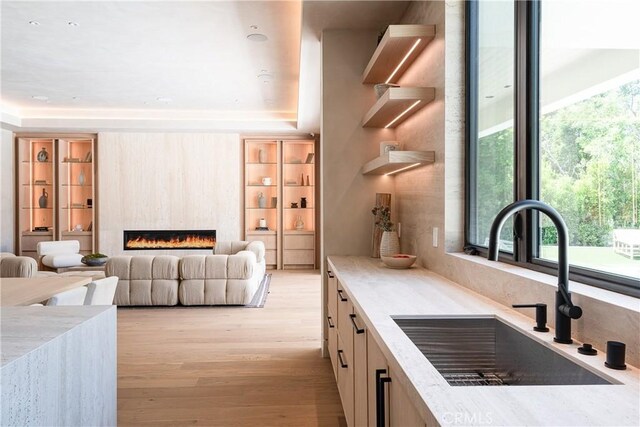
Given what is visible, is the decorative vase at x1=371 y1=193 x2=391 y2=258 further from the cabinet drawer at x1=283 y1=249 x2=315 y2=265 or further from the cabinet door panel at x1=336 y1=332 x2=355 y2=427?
the cabinet drawer at x1=283 y1=249 x2=315 y2=265

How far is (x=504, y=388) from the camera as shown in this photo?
85 cm

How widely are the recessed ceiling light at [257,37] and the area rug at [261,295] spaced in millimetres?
3082

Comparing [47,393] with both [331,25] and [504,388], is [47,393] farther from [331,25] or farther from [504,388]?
[331,25]

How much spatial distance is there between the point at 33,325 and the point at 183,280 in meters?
3.61

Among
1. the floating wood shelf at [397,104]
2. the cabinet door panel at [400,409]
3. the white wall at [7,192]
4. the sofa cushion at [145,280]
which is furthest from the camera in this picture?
the white wall at [7,192]

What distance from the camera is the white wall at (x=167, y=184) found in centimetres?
791

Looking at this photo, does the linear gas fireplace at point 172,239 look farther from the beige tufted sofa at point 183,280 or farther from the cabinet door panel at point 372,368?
the cabinet door panel at point 372,368

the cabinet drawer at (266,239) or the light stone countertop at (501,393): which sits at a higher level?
the light stone countertop at (501,393)

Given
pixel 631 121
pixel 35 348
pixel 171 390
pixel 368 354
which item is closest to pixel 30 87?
pixel 171 390

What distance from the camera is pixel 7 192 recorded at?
783 centimetres

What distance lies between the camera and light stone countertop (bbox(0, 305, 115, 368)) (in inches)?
52.2

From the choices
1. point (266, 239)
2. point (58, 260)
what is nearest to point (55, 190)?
point (58, 260)

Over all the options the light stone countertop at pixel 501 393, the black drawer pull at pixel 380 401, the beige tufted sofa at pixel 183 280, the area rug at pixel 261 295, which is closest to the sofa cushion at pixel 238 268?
the beige tufted sofa at pixel 183 280

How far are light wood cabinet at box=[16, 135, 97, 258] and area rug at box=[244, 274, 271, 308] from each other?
3.75m
